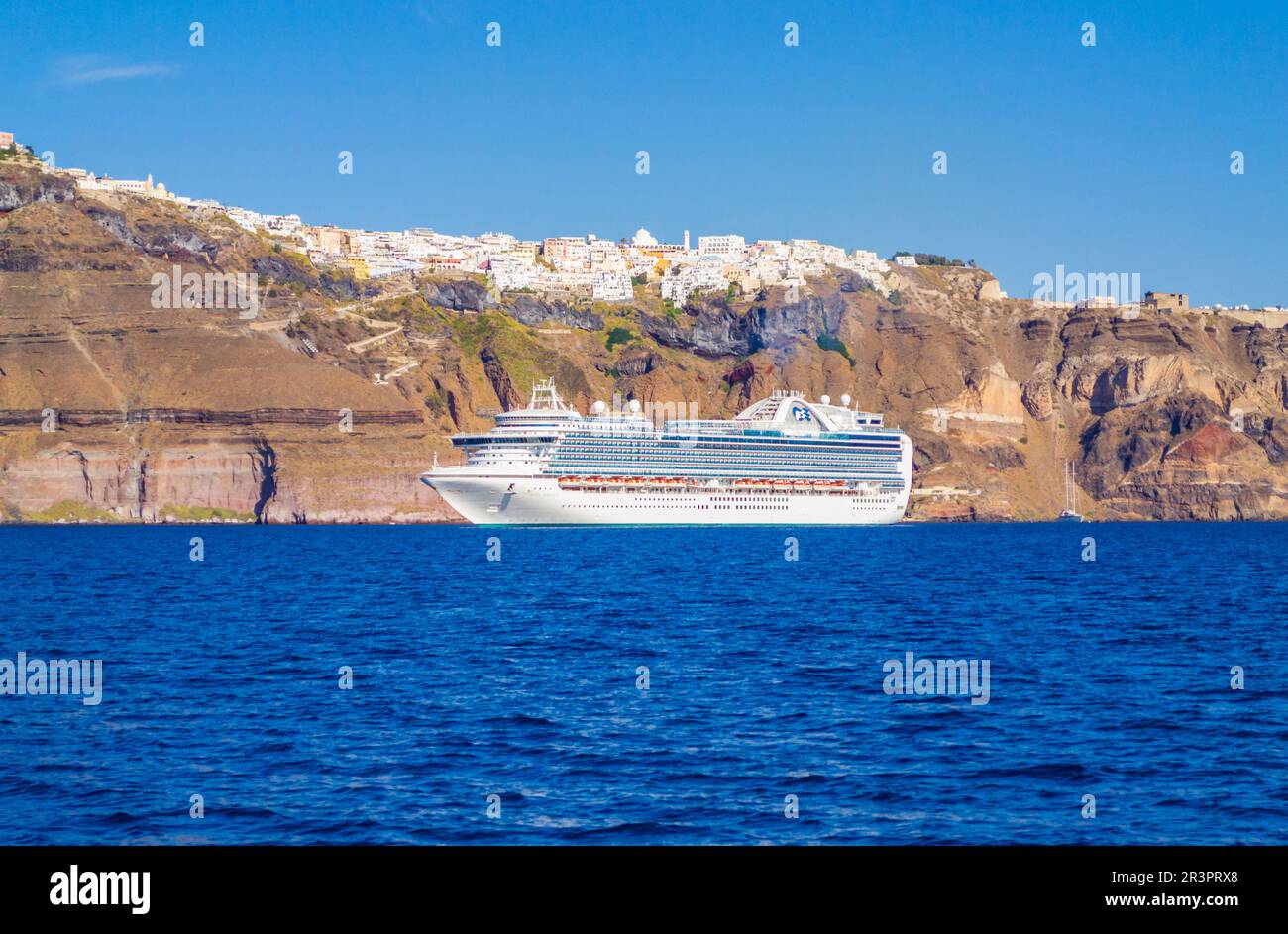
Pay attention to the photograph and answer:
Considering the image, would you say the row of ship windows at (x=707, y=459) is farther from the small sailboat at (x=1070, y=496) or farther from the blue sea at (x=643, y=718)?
the blue sea at (x=643, y=718)

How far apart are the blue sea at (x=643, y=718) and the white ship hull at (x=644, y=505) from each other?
172 feet

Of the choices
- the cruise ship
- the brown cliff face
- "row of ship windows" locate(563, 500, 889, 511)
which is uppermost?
the brown cliff face

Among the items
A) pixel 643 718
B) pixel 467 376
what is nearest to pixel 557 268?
pixel 467 376

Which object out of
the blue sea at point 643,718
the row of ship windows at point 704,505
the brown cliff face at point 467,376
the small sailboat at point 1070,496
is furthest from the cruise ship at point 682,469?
the blue sea at point 643,718

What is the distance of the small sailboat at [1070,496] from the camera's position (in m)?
152

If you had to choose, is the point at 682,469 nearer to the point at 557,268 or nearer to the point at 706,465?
the point at 706,465

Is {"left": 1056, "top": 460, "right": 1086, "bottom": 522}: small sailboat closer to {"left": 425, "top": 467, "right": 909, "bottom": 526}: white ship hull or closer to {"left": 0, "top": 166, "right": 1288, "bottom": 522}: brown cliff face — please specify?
{"left": 0, "top": 166, "right": 1288, "bottom": 522}: brown cliff face

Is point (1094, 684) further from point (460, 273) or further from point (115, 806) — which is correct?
point (460, 273)

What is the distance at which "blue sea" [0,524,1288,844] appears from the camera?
47.3 feet

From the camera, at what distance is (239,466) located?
124750 millimetres

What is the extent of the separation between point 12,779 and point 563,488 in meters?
85.5

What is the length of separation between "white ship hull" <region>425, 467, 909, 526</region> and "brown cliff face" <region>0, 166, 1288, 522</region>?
25.8 m

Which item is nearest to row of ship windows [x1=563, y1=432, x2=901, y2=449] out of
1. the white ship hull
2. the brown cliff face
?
the white ship hull
